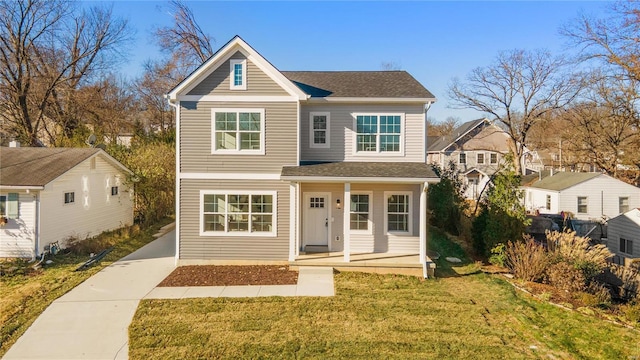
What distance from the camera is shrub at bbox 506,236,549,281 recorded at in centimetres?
1038

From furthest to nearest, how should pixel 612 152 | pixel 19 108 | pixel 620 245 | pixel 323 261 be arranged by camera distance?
pixel 612 152 → pixel 19 108 → pixel 620 245 → pixel 323 261

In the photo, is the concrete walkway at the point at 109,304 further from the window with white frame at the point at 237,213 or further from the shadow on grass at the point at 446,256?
the shadow on grass at the point at 446,256

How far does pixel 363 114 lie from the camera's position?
1225 cm

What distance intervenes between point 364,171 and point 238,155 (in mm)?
4373

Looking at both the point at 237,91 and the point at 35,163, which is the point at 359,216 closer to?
the point at 237,91

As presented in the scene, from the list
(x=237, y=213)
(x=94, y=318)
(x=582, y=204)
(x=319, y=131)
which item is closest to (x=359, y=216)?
(x=319, y=131)

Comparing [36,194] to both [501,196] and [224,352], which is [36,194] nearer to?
[224,352]

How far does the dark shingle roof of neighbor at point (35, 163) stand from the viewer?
1227cm

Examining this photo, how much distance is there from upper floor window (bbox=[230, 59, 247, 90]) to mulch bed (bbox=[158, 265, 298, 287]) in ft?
20.2

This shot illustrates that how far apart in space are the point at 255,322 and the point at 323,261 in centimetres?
404

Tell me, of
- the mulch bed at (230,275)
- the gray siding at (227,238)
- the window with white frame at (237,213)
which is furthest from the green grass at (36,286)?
the window with white frame at (237,213)

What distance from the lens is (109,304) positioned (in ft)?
27.5

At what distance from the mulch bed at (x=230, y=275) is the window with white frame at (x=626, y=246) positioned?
54.8ft

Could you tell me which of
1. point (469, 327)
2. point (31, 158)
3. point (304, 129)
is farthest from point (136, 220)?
point (469, 327)
